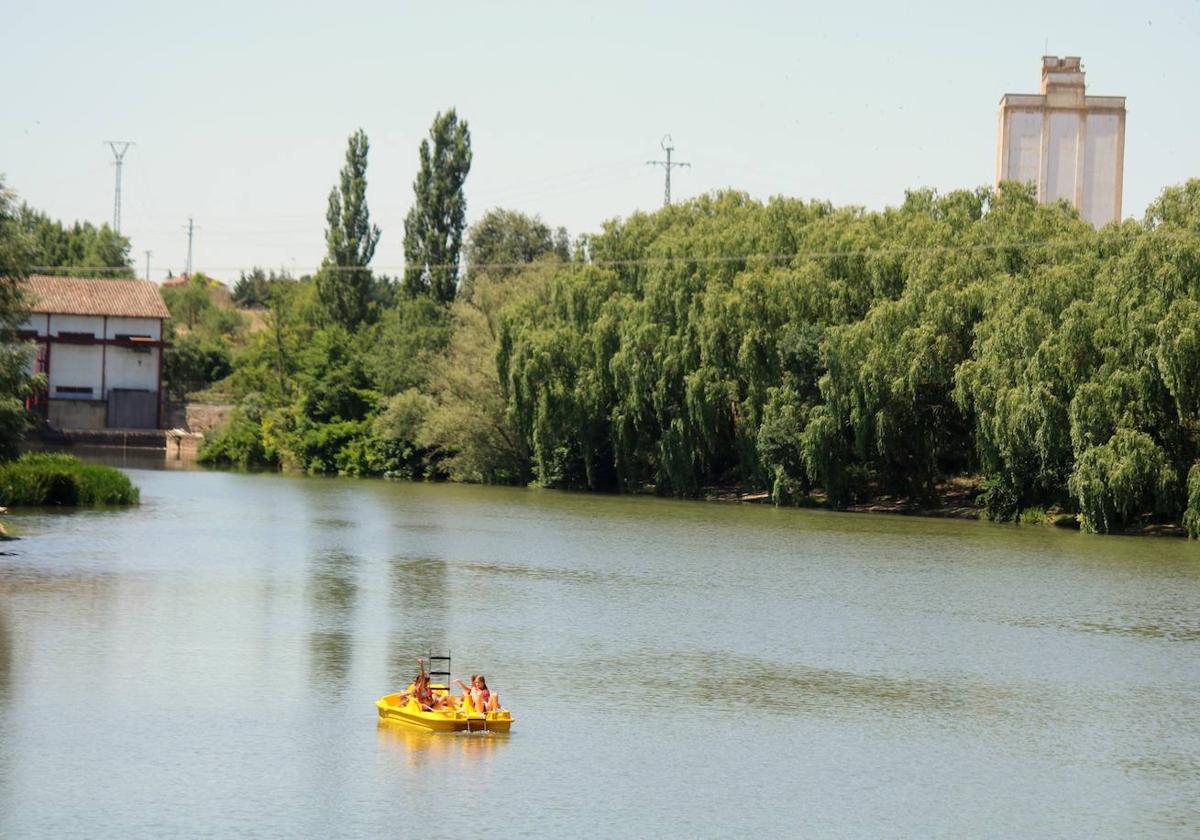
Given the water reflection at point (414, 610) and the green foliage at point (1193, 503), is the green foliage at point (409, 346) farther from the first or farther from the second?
the water reflection at point (414, 610)

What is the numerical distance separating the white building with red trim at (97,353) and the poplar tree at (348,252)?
39.3 feet

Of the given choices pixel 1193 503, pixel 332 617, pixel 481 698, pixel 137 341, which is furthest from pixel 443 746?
pixel 137 341

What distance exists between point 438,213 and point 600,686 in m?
70.8

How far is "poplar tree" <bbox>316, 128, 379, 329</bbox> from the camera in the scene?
299 ft

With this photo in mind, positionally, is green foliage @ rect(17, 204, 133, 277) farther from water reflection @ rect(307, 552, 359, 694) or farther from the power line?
water reflection @ rect(307, 552, 359, 694)

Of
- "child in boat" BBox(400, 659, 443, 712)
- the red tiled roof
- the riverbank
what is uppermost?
the red tiled roof

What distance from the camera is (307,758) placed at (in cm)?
1919

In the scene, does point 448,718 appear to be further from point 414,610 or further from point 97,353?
point 97,353

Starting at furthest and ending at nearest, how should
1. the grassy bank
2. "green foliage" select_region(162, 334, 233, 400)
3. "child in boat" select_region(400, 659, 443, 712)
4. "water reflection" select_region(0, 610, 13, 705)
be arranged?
"green foliage" select_region(162, 334, 233, 400)
the grassy bank
"water reflection" select_region(0, 610, 13, 705)
"child in boat" select_region(400, 659, 443, 712)

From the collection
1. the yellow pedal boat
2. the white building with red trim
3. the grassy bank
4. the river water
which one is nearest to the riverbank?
the river water

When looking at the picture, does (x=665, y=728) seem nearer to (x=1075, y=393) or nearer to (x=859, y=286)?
(x=1075, y=393)

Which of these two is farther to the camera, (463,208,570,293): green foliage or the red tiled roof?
(463,208,570,293): green foliage

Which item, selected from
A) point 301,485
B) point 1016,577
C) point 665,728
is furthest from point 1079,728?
point 301,485

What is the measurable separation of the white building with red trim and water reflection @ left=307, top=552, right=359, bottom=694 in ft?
185
